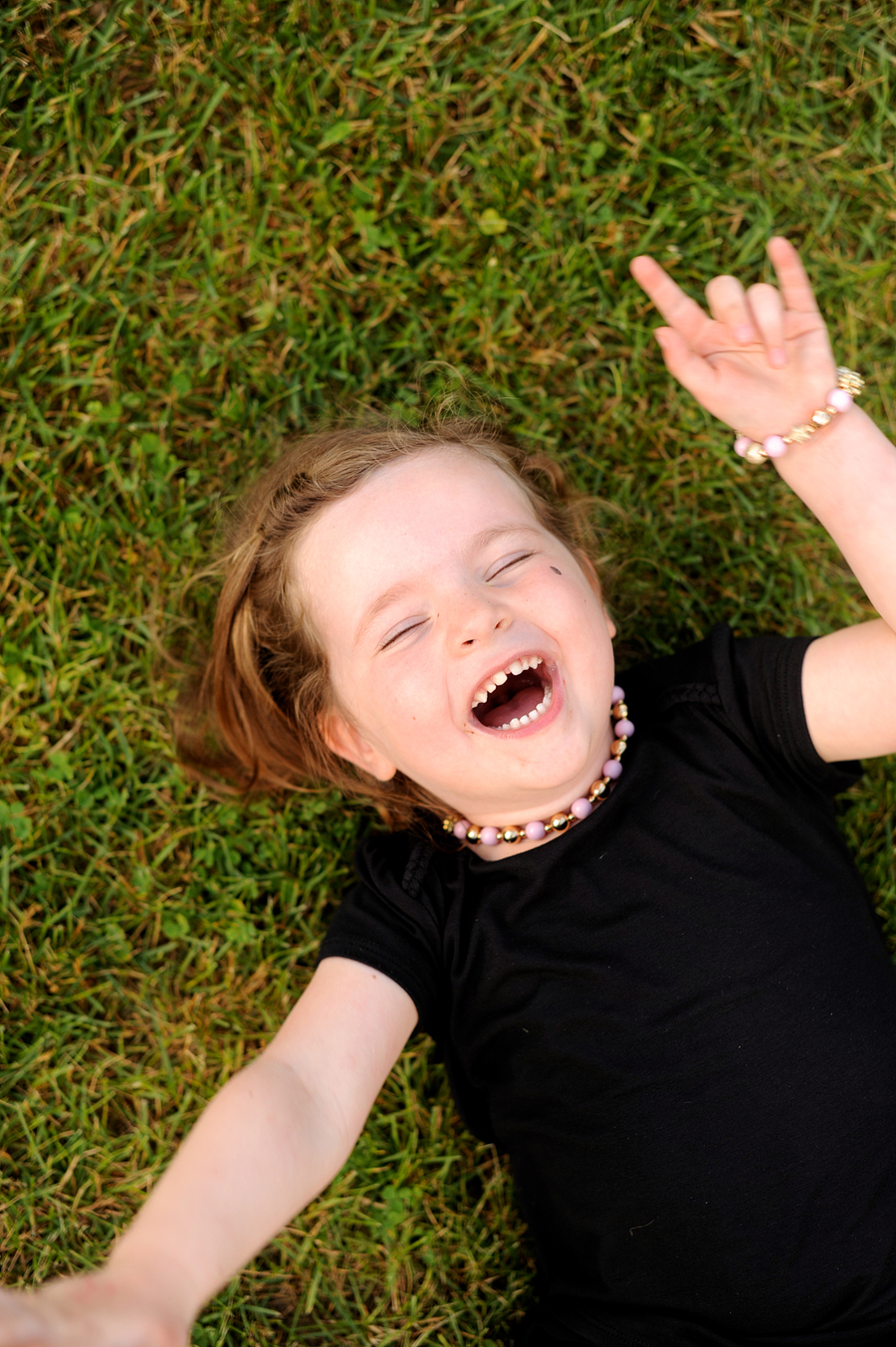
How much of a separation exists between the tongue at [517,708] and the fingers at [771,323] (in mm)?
884

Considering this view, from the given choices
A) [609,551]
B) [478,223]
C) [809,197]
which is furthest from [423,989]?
[809,197]

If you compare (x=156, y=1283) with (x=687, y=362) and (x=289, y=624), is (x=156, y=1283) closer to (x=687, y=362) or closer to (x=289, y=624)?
(x=289, y=624)

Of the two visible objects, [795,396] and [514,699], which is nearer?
[795,396]

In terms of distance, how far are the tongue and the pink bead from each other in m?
0.88

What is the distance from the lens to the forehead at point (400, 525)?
2.36 m

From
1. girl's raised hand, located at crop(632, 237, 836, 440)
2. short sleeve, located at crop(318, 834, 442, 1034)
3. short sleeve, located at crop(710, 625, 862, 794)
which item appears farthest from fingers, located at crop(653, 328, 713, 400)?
short sleeve, located at crop(318, 834, 442, 1034)

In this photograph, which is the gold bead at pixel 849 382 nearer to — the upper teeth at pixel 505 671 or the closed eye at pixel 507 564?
the closed eye at pixel 507 564

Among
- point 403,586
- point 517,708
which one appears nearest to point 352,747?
point 517,708

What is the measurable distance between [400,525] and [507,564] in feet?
0.82

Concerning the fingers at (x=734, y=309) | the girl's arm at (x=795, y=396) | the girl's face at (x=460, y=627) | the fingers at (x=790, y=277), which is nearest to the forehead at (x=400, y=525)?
the girl's face at (x=460, y=627)

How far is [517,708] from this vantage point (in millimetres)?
2578

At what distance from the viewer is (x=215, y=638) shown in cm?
293

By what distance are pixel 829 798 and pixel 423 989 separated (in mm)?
1138

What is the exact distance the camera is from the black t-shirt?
2.42 m
